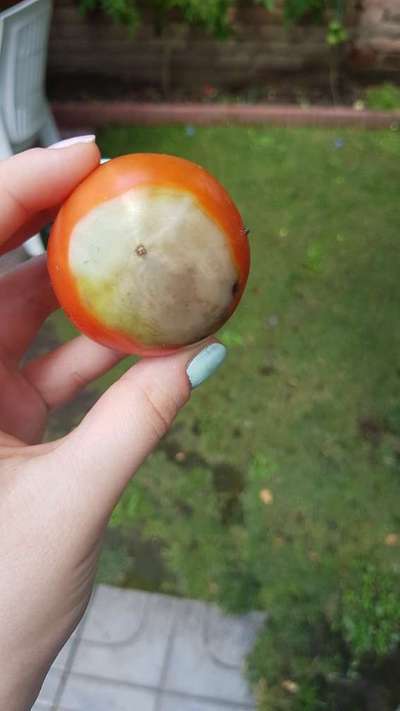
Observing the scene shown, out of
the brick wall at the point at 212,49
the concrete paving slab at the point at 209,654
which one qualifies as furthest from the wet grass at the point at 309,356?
the brick wall at the point at 212,49

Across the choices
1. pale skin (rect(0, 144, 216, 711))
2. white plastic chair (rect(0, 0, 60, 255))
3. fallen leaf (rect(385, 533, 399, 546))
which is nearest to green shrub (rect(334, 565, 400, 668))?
fallen leaf (rect(385, 533, 399, 546))

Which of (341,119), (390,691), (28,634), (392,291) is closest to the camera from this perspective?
(28,634)

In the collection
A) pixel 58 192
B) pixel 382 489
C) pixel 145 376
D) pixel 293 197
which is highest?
pixel 58 192

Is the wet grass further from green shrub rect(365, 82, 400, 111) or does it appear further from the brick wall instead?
the brick wall

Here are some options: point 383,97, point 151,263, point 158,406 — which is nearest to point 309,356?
point 158,406

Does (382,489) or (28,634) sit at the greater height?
(28,634)

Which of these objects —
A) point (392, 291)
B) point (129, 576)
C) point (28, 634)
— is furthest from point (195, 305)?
point (392, 291)

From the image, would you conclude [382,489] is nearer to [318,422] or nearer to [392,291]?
[318,422]
